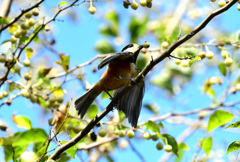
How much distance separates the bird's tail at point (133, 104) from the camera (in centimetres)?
300

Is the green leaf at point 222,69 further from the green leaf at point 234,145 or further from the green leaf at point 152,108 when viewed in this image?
the green leaf at point 234,145

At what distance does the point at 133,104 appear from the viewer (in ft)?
10.5

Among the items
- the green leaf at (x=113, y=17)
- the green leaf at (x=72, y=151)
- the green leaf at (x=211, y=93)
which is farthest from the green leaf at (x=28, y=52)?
the green leaf at (x=113, y=17)

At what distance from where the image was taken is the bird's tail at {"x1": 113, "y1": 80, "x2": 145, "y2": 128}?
2996 mm

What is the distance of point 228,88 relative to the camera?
3.26 meters

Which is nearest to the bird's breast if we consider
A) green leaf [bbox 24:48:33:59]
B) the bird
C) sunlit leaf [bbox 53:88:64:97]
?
the bird

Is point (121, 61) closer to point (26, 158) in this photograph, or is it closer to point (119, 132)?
point (119, 132)

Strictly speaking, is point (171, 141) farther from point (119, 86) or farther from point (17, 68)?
point (17, 68)

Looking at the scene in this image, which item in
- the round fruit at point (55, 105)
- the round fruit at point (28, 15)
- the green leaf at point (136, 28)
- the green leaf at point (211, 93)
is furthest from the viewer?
the green leaf at point (136, 28)

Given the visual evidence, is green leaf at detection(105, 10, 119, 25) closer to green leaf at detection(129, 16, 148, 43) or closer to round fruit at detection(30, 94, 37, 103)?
green leaf at detection(129, 16, 148, 43)

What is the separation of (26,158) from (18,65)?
1.01m

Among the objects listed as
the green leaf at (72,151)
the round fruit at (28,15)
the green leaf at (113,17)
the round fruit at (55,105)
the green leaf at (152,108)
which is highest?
the green leaf at (113,17)

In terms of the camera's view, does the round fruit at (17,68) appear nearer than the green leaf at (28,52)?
Yes

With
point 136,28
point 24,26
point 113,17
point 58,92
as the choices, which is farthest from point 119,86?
point 113,17
